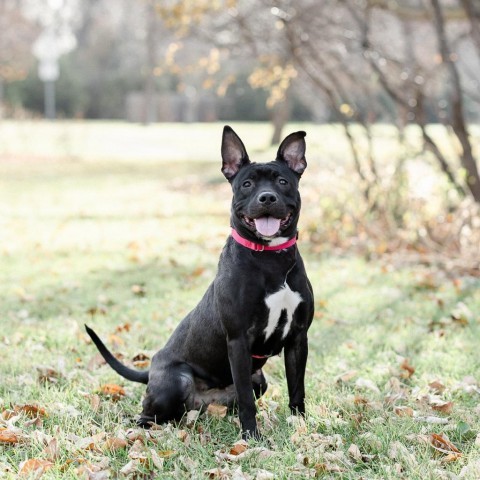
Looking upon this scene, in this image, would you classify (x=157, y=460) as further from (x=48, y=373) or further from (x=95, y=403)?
(x=48, y=373)

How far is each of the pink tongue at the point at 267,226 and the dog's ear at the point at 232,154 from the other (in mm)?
416

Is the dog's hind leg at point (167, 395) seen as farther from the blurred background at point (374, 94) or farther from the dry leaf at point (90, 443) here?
the blurred background at point (374, 94)

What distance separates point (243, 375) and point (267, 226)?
695mm

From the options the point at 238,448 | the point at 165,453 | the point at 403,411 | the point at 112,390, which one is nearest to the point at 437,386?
the point at 403,411

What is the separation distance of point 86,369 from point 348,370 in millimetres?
1645

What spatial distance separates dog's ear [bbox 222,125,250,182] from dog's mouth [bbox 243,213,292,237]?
1.25ft

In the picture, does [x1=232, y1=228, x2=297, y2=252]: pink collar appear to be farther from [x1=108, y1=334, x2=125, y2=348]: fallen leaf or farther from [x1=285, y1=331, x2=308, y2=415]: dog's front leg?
[x1=108, y1=334, x2=125, y2=348]: fallen leaf

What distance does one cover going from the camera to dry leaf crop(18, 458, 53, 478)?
10.5ft

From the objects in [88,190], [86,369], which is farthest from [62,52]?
[86,369]

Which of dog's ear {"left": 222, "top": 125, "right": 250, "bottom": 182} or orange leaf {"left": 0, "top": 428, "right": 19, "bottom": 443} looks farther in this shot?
dog's ear {"left": 222, "top": 125, "right": 250, "bottom": 182}

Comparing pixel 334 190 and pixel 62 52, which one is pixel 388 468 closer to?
pixel 334 190

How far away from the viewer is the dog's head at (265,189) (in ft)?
11.3

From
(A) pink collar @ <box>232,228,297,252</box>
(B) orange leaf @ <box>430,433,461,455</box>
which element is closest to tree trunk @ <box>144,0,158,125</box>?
(A) pink collar @ <box>232,228,297,252</box>

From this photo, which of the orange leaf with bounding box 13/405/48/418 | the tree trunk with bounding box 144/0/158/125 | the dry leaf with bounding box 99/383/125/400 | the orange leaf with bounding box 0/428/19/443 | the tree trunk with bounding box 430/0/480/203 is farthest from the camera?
the tree trunk with bounding box 144/0/158/125
